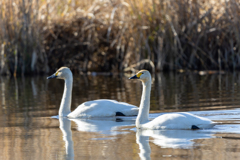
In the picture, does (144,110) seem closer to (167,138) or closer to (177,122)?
(177,122)

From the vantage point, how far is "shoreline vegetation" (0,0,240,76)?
17.0 m

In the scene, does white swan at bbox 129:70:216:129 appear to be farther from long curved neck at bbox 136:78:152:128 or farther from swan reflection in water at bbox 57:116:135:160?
swan reflection in water at bbox 57:116:135:160

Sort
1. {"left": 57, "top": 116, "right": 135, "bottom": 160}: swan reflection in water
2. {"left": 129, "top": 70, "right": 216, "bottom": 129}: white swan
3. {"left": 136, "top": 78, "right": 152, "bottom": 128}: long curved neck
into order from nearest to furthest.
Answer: {"left": 129, "top": 70, "right": 216, "bottom": 129}: white swan, {"left": 57, "top": 116, "right": 135, "bottom": 160}: swan reflection in water, {"left": 136, "top": 78, "right": 152, "bottom": 128}: long curved neck

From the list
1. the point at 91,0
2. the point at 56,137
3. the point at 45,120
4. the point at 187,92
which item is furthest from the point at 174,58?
the point at 56,137

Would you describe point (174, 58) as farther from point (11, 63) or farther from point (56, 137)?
point (56, 137)

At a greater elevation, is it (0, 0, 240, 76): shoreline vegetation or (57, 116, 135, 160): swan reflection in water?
(0, 0, 240, 76): shoreline vegetation

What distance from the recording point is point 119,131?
6500 millimetres

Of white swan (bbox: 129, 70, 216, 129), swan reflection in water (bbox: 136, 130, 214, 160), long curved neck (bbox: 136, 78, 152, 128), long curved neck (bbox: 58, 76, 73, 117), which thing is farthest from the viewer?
long curved neck (bbox: 58, 76, 73, 117)

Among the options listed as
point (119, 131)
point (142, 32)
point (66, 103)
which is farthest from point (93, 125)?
point (142, 32)

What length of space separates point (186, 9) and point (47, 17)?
5767 mm

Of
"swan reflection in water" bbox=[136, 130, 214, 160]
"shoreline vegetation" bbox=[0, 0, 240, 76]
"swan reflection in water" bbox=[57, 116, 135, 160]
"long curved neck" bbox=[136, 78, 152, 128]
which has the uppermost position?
"shoreline vegetation" bbox=[0, 0, 240, 76]

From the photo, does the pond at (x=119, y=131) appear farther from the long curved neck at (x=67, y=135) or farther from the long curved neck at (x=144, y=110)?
the long curved neck at (x=144, y=110)

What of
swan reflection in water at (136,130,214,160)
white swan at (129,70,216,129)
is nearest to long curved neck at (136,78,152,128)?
white swan at (129,70,216,129)

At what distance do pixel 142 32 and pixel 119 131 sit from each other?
11292mm
